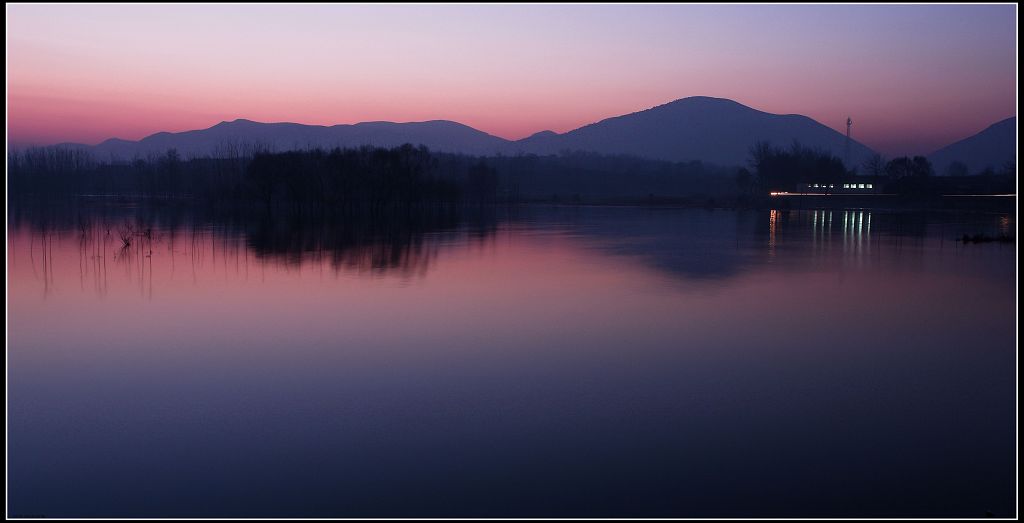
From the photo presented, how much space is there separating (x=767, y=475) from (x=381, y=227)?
116 ft

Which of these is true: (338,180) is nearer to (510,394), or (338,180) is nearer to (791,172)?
(510,394)

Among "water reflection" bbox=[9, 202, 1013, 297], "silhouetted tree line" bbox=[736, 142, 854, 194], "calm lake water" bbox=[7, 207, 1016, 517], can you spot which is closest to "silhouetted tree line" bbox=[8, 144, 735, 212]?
"silhouetted tree line" bbox=[736, 142, 854, 194]

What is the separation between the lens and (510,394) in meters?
9.29

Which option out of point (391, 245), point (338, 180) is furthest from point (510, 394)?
point (338, 180)

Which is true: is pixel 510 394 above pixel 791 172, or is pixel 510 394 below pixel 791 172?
below

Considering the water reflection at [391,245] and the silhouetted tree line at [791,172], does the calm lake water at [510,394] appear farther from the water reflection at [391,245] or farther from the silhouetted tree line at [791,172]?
the silhouetted tree line at [791,172]

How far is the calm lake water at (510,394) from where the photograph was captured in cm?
657

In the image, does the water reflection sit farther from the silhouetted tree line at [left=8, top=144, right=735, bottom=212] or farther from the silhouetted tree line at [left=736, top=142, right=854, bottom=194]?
the silhouetted tree line at [left=736, top=142, right=854, bottom=194]

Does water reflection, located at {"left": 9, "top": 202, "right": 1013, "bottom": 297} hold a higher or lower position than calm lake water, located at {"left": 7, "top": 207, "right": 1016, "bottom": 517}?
higher

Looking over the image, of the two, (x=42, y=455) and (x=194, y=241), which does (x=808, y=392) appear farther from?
(x=194, y=241)

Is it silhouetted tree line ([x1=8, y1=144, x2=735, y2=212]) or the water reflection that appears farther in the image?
silhouetted tree line ([x1=8, y1=144, x2=735, y2=212])

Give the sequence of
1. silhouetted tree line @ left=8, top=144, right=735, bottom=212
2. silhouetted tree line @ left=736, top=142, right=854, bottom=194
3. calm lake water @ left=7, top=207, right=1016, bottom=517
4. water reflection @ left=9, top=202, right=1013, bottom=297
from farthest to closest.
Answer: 1. silhouetted tree line @ left=736, top=142, right=854, bottom=194
2. silhouetted tree line @ left=8, top=144, right=735, bottom=212
3. water reflection @ left=9, top=202, right=1013, bottom=297
4. calm lake water @ left=7, top=207, right=1016, bottom=517

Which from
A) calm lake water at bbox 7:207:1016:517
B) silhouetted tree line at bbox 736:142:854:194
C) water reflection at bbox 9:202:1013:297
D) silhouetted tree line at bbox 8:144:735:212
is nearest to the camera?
calm lake water at bbox 7:207:1016:517

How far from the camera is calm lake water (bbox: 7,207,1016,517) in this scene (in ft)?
21.6
